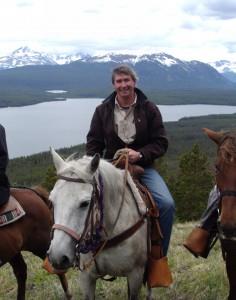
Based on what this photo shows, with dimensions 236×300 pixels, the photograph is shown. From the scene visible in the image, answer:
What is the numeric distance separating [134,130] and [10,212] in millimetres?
1978

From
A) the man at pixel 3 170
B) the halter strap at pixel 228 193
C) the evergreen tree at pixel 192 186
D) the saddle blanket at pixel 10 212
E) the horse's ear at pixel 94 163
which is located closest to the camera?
the halter strap at pixel 228 193

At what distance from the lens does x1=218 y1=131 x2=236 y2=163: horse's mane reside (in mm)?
3666

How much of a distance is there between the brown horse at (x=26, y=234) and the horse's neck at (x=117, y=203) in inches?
68.3

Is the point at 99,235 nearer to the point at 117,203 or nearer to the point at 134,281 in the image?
the point at 117,203

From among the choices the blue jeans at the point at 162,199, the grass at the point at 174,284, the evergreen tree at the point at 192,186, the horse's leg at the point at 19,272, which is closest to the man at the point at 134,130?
the blue jeans at the point at 162,199

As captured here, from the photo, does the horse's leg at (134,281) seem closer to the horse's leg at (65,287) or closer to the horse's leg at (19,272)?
the horse's leg at (65,287)

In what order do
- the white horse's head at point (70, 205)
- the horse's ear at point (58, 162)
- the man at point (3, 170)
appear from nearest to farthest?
1. the white horse's head at point (70, 205)
2. the horse's ear at point (58, 162)
3. the man at point (3, 170)

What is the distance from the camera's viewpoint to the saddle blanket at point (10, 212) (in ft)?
18.8

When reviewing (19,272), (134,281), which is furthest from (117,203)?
(19,272)

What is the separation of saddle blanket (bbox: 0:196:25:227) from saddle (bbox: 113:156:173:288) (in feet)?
5.62

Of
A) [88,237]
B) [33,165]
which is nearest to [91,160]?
[88,237]

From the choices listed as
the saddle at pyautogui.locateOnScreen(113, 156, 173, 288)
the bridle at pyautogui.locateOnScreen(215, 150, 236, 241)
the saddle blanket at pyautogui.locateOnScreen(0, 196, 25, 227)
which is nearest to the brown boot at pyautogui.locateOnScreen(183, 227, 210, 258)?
the saddle at pyautogui.locateOnScreen(113, 156, 173, 288)

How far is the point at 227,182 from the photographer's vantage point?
367 cm

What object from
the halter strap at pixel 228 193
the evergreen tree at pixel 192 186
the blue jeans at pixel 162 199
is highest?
the halter strap at pixel 228 193
